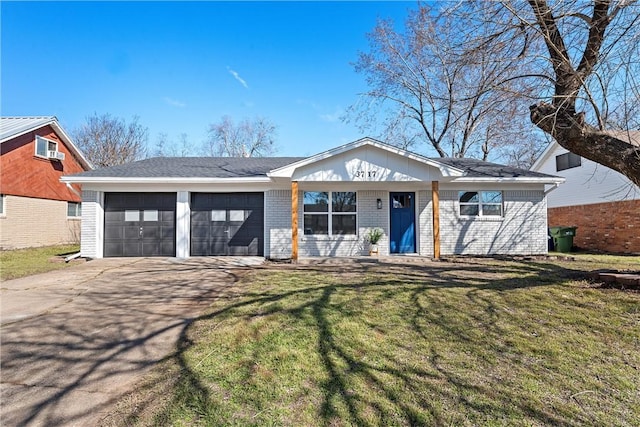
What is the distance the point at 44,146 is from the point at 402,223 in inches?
681

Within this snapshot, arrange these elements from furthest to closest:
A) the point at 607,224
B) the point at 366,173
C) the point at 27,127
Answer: the point at 607,224 → the point at 27,127 → the point at 366,173

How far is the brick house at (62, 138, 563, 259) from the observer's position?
1088 centimetres

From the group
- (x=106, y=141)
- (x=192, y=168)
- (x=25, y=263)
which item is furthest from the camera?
(x=106, y=141)

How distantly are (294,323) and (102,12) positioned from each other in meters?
12.7

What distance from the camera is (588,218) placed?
14953 millimetres

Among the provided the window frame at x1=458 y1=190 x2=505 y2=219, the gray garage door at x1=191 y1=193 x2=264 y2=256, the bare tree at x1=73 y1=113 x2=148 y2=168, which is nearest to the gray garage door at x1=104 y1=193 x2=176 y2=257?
the gray garage door at x1=191 y1=193 x2=264 y2=256

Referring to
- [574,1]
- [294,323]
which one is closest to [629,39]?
[574,1]

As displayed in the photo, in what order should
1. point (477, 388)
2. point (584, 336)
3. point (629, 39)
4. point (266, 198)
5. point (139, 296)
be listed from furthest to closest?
point (266, 198) → point (139, 296) → point (629, 39) → point (584, 336) → point (477, 388)

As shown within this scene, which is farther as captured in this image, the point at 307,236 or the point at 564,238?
the point at 564,238

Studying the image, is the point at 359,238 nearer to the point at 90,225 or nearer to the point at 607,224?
the point at 90,225

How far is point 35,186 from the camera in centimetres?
1395

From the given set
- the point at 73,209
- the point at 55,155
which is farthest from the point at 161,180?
the point at 73,209

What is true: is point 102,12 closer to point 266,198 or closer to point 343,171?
point 266,198

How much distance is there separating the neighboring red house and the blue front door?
12.6 m
